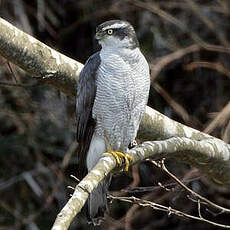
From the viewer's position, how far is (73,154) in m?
5.72

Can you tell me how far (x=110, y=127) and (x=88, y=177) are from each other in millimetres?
1093

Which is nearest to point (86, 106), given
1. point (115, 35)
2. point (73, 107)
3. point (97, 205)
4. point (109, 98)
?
point (109, 98)

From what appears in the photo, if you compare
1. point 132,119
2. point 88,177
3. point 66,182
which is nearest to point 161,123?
point 132,119

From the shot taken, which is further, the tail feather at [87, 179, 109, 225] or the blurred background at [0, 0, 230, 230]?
the blurred background at [0, 0, 230, 230]

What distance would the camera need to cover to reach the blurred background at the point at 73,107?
18.5ft

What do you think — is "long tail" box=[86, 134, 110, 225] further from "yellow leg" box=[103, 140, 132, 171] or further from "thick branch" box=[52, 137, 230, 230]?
"thick branch" box=[52, 137, 230, 230]

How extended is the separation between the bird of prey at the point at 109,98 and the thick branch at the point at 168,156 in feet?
1.30

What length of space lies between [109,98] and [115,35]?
425 mm

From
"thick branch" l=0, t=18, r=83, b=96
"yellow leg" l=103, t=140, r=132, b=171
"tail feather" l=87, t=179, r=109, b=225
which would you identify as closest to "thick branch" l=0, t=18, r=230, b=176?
"thick branch" l=0, t=18, r=83, b=96

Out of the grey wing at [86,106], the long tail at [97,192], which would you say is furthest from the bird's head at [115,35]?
the long tail at [97,192]

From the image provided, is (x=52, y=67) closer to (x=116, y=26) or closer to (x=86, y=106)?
(x=86, y=106)

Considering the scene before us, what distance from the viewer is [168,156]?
10.8 ft

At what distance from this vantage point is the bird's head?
3.71 meters

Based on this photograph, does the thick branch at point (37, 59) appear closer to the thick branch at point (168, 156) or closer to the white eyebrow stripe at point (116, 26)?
the white eyebrow stripe at point (116, 26)
